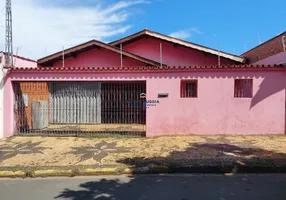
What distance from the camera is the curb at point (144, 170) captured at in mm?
5965

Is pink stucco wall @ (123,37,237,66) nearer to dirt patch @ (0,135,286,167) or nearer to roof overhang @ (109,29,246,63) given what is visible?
roof overhang @ (109,29,246,63)

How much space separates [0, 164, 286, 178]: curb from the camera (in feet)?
19.6

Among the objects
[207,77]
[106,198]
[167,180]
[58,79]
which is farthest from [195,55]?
[106,198]

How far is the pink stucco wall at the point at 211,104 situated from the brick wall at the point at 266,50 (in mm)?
Answer: 1981

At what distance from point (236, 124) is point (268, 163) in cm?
387

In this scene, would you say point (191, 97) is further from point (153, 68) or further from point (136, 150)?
point (136, 150)

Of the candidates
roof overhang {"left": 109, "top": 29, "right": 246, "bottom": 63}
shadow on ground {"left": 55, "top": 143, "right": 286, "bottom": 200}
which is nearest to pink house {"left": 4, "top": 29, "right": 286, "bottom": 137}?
shadow on ground {"left": 55, "top": 143, "right": 286, "bottom": 200}

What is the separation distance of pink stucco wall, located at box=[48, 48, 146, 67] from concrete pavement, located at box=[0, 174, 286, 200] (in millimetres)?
8762

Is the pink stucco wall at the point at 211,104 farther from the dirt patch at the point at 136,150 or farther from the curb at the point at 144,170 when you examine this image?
the curb at the point at 144,170

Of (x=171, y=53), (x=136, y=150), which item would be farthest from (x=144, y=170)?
(x=171, y=53)

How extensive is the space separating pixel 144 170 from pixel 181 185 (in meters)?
1.11

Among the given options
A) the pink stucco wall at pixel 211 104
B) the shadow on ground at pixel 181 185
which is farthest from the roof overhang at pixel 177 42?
the shadow on ground at pixel 181 185

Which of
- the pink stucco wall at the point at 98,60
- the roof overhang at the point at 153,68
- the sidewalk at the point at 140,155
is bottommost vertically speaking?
the sidewalk at the point at 140,155

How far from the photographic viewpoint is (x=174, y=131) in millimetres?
9969
